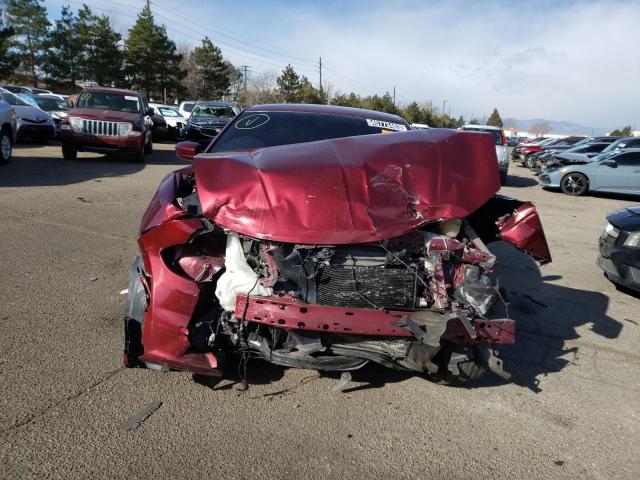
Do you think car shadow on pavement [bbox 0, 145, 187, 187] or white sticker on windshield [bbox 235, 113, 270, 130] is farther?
car shadow on pavement [bbox 0, 145, 187, 187]

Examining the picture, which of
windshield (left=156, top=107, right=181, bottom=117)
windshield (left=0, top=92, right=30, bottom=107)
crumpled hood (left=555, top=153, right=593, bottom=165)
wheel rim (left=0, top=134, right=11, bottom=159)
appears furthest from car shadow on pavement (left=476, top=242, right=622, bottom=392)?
windshield (left=156, top=107, right=181, bottom=117)

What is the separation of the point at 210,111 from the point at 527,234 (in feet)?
51.4

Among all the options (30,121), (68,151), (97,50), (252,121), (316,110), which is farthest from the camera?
(97,50)

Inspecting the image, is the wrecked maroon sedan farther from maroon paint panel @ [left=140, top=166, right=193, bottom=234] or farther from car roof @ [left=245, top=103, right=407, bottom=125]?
car roof @ [left=245, top=103, right=407, bottom=125]

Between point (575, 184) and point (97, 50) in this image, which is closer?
point (575, 184)

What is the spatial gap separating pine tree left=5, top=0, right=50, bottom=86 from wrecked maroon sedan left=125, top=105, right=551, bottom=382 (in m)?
46.7

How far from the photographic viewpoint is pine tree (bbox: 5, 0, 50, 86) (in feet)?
133

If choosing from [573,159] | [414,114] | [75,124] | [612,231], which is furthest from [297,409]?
[414,114]

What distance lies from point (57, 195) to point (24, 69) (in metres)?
41.4

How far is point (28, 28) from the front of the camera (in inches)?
1606

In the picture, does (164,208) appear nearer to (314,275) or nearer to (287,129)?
(314,275)

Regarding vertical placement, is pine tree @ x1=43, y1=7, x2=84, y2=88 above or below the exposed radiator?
above

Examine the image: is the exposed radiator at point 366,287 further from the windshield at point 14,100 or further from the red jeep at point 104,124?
the windshield at point 14,100

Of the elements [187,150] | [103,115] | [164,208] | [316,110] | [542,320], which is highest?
[103,115]
